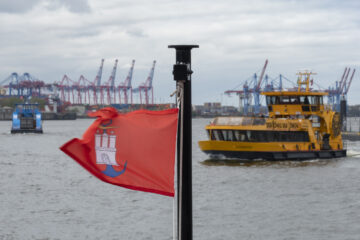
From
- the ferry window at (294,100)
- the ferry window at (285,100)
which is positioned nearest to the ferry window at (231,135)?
the ferry window at (285,100)

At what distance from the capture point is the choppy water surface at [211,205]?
2216 centimetres

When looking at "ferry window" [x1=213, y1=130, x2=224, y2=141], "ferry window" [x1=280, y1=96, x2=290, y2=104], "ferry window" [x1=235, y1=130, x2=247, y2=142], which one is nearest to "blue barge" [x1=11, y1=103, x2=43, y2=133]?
"ferry window" [x1=280, y1=96, x2=290, y2=104]

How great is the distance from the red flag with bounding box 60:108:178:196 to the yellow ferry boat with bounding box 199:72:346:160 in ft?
115

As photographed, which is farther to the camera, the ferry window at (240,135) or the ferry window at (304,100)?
the ferry window at (304,100)

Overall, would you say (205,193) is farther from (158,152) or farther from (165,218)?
(158,152)

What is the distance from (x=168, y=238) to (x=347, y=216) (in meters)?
7.60

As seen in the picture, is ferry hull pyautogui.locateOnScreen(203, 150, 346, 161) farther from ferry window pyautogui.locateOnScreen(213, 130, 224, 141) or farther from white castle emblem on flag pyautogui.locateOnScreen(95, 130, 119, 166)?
white castle emblem on flag pyautogui.locateOnScreen(95, 130, 119, 166)

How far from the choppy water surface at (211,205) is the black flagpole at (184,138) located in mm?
12980

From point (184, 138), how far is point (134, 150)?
64 centimetres

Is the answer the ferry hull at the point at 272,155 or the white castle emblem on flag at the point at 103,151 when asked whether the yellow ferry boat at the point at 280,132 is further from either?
the white castle emblem on flag at the point at 103,151

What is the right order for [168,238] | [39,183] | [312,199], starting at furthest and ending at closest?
1. [39,183]
2. [312,199]
3. [168,238]

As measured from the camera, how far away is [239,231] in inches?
867

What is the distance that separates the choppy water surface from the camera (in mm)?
22156

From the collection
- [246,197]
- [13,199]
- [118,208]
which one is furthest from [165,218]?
[13,199]
